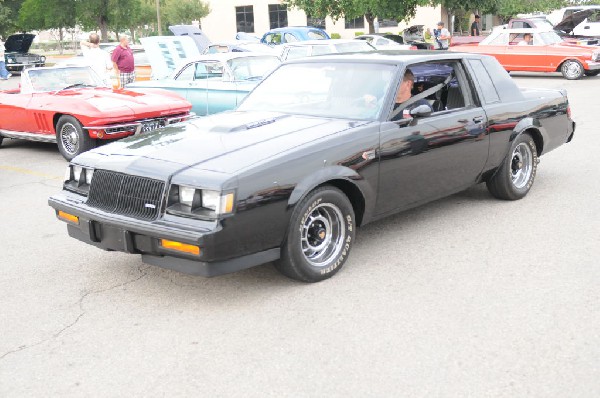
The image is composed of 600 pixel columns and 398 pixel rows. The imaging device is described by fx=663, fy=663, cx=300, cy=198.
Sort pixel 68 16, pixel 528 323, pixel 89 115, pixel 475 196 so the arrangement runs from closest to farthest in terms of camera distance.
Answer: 1. pixel 528 323
2. pixel 475 196
3. pixel 89 115
4. pixel 68 16

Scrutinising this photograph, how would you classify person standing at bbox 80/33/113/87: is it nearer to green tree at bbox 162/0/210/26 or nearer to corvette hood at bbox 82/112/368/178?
corvette hood at bbox 82/112/368/178

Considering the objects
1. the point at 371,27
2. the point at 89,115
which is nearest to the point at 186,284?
the point at 89,115

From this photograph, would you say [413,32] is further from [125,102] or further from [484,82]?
[484,82]

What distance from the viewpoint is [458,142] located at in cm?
578

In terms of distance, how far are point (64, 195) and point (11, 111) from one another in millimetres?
6298

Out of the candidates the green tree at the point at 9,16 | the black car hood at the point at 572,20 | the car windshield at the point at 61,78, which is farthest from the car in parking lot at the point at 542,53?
the green tree at the point at 9,16

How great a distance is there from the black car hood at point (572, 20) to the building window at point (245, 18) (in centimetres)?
3346

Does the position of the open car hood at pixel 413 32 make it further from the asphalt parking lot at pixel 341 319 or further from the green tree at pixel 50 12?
the asphalt parking lot at pixel 341 319

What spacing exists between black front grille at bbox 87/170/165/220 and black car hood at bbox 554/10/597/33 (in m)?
26.8

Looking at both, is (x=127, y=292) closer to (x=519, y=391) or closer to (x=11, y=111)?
(x=519, y=391)

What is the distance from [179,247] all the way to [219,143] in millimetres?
965

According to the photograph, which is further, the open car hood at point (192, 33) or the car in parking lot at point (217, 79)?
the open car hood at point (192, 33)

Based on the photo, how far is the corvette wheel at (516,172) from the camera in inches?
257

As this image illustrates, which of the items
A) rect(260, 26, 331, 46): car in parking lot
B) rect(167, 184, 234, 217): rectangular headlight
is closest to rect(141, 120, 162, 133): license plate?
rect(167, 184, 234, 217): rectangular headlight
